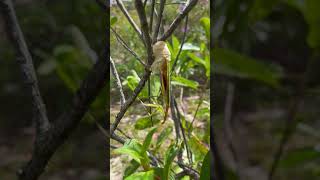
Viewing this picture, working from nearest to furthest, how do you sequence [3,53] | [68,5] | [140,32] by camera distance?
[140,32]
[68,5]
[3,53]

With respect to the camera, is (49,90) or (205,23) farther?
(49,90)

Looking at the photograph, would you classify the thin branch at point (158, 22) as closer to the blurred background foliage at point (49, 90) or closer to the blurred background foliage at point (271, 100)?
the blurred background foliage at point (271, 100)

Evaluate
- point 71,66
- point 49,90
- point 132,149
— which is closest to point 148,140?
point 132,149

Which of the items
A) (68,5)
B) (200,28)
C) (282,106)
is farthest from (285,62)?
(200,28)

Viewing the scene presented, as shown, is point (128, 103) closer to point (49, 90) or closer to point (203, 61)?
point (203, 61)

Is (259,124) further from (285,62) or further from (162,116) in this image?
(162,116)

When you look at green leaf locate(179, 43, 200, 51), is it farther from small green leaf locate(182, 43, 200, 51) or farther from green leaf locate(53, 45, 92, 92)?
green leaf locate(53, 45, 92, 92)
